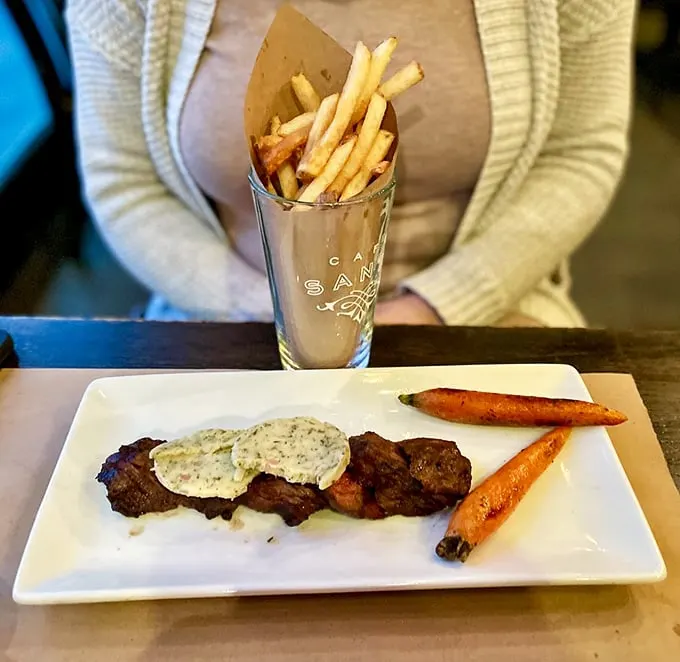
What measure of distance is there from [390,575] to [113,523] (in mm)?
276

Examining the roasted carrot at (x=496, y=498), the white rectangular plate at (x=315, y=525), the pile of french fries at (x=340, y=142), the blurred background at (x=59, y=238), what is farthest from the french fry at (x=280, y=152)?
the blurred background at (x=59, y=238)

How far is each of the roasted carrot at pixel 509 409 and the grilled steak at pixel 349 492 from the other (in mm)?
87

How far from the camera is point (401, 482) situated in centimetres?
71

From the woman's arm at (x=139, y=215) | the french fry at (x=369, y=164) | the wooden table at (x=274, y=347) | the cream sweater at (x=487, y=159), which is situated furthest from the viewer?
the woman's arm at (x=139, y=215)

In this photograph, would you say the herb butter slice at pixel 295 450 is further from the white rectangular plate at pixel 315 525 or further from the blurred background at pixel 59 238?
the blurred background at pixel 59 238

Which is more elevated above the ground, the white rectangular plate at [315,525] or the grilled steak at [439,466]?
the grilled steak at [439,466]

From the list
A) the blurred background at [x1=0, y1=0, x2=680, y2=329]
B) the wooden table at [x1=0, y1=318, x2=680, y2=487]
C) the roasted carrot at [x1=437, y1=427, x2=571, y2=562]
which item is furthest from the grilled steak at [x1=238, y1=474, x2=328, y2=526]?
the blurred background at [x1=0, y1=0, x2=680, y2=329]

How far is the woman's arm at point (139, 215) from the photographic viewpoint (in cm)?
115

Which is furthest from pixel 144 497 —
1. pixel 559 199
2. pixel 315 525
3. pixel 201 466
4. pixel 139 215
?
pixel 559 199

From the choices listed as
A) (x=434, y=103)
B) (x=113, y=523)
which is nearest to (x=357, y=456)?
(x=113, y=523)

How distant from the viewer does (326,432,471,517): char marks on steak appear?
0.70m

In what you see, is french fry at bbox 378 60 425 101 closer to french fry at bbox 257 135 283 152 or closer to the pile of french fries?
the pile of french fries

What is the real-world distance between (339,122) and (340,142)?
0.9 inches

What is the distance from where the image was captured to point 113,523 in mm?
712
